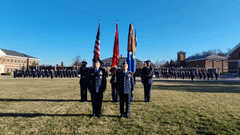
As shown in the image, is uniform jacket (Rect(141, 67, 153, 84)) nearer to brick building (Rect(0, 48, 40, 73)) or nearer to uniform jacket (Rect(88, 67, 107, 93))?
uniform jacket (Rect(88, 67, 107, 93))

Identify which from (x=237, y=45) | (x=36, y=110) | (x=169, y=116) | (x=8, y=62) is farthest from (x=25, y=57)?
(x=237, y=45)

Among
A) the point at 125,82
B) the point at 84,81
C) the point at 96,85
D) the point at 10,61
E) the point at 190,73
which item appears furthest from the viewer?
the point at 10,61

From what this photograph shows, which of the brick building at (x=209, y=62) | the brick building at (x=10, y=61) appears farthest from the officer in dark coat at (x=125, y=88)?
the brick building at (x=10, y=61)

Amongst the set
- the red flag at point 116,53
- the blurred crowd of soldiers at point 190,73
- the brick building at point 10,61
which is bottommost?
the blurred crowd of soldiers at point 190,73

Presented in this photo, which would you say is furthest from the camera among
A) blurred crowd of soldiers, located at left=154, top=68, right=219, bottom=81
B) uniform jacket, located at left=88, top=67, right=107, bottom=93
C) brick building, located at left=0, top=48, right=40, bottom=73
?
brick building, located at left=0, top=48, right=40, bottom=73

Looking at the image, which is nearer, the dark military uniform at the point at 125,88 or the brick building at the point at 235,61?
the dark military uniform at the point at 125,88

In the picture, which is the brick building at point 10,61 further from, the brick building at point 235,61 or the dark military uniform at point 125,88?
the brick building at point 235,61

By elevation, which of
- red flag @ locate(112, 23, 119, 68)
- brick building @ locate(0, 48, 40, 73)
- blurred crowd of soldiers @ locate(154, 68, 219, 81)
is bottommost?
blurred crowd of soldiers @ locate(154, 68, 219, 81)

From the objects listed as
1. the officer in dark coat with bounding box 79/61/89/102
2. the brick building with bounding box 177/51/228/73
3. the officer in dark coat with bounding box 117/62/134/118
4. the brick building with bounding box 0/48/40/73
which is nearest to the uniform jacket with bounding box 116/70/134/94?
the officer in dark coat with bounding box 117/62/134/118

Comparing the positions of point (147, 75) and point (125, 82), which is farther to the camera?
point (147, 75)

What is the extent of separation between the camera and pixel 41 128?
359 cm

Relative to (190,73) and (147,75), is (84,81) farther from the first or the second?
(190,73)

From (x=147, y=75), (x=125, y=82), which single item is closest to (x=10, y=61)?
(x=147, y=75)

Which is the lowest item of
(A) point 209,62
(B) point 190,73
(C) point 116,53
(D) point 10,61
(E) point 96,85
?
(B) point 190,73
